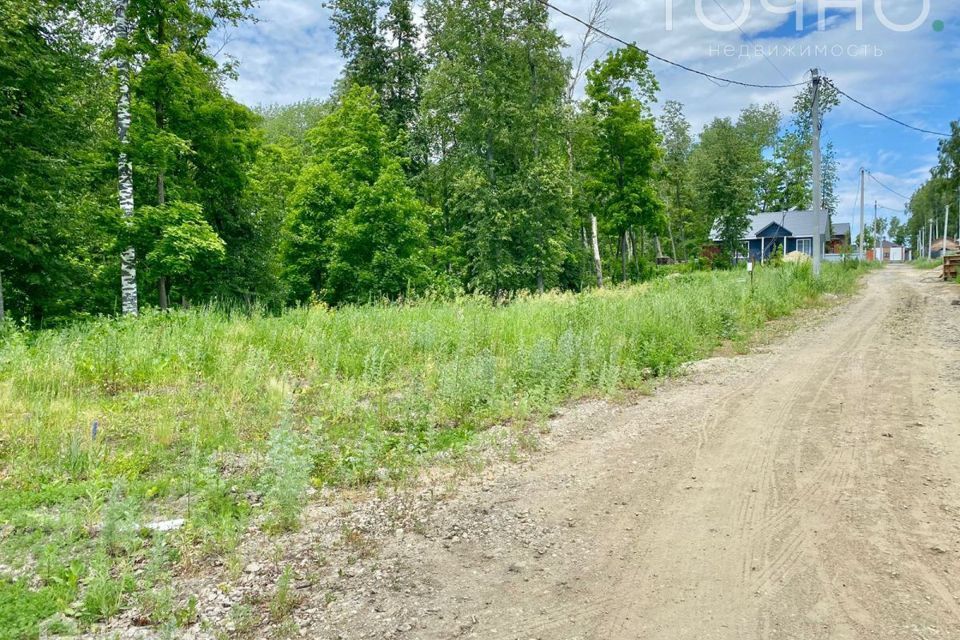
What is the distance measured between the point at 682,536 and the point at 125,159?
15.6 meters

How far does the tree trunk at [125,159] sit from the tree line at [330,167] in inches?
2.1

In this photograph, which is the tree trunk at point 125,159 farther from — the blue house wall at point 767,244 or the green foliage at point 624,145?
the blue house wall at point 767,244

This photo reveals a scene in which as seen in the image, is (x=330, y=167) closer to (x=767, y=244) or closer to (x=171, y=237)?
(x=171, y=237)

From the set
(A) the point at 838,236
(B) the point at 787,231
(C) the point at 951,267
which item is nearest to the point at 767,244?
(B) the point at 787,231

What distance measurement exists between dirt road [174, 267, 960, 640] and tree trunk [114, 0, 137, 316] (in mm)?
12420

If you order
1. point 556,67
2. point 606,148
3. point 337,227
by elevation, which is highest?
point 556,67

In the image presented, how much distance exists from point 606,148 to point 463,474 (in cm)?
2779

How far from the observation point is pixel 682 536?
3447mm

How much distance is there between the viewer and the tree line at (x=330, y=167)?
1233cm

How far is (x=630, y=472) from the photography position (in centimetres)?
452

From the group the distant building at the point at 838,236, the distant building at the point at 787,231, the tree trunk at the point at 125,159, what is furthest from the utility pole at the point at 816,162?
the distant building at the point at 838,236

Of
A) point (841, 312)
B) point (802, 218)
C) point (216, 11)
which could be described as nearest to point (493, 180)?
point (216, 11)

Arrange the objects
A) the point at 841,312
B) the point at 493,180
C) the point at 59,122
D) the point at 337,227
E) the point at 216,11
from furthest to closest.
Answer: the point at 493,180
the point at 337,227
the point at 216,11
the point at 841,312
the point at 59,122

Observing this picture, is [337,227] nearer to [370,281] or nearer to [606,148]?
[370,281]
